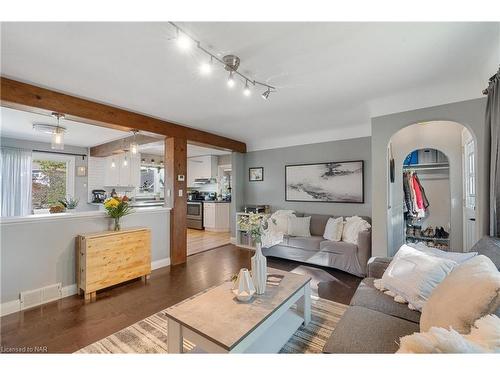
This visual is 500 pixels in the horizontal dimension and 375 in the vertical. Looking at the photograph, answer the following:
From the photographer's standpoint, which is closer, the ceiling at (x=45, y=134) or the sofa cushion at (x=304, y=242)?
the ceiling at (x=45, y=134)

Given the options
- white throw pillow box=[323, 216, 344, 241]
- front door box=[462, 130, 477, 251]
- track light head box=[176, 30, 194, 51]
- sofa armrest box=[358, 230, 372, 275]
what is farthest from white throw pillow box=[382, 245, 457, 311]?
track light head box=[176, 30, 194, 51]

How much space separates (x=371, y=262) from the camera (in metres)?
2.14

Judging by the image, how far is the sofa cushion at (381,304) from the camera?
4.71 feet

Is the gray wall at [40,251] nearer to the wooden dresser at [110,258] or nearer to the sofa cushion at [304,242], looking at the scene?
the wooden dresser at [110,258]

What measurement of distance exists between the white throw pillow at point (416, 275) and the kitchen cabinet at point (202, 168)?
19.7ft

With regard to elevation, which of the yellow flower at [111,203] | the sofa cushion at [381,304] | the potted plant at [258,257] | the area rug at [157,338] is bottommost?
the area rug at [157,338]

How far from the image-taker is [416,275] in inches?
61.7

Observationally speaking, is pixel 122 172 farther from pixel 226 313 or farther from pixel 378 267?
pixel 378 267

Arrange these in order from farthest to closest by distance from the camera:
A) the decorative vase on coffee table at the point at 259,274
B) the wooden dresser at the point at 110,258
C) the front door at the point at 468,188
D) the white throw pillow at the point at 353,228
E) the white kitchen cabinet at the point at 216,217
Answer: the white kitchen cabinet at the point at 216,217 < the white throw pillow at the point at 353,228 < the front door at the point at 468,188 < the wooden dresser at the point at 110,258 < the decorative vase on coffee table at the point at 259,274

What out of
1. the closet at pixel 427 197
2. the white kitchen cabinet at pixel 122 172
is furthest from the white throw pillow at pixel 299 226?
the white kitchen cabinet at pixel 122 172

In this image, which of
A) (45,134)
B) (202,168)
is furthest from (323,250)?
(45,134)

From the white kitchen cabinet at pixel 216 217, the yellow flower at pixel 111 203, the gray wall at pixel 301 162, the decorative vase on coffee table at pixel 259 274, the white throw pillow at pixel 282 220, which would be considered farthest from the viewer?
the white kitchen cabinet at pixel 216 217

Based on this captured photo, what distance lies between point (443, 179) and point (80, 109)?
19.0ft
